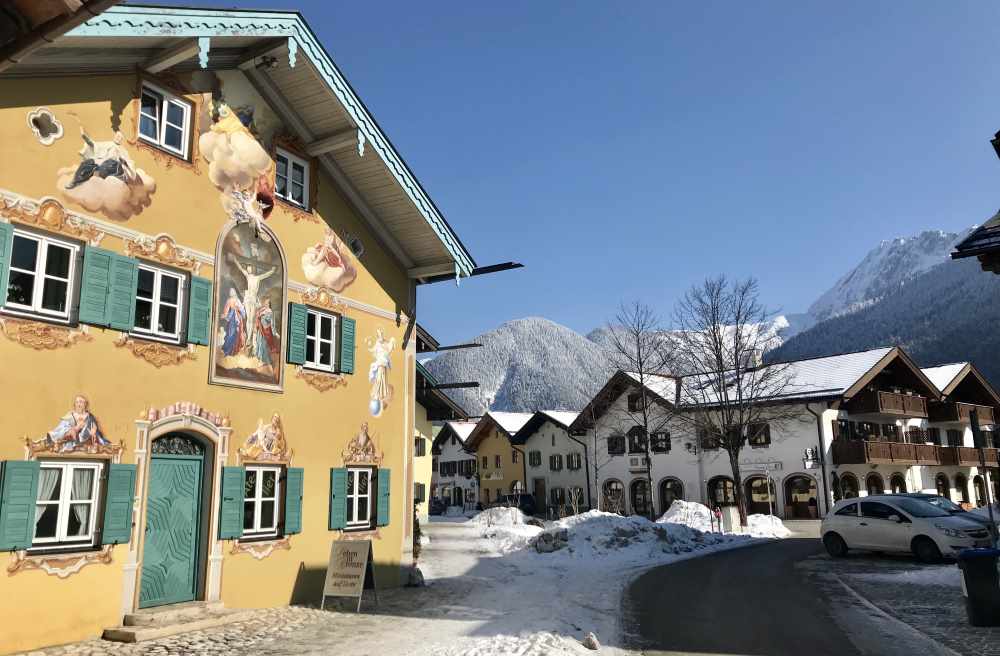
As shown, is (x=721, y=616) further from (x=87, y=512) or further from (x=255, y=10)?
(x=255, y=10)

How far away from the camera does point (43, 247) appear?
35.3 ft

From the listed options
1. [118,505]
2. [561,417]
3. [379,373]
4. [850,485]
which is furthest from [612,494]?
[118,505]

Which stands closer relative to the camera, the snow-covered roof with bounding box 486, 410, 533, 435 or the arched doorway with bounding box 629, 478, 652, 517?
the arched doorway with bounding box 629, 478, 652, 517

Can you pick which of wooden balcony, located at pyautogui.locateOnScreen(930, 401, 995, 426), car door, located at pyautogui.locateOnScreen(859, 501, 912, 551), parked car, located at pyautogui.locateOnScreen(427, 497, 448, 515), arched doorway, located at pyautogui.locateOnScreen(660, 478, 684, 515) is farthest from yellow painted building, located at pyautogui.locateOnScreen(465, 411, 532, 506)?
car door, located at pyautogui.locateOnScreen(859, 501, 912, 551)

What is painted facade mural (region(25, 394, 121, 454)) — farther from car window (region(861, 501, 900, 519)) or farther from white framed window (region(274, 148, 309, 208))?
car window (region(861, 501, 900, 519))

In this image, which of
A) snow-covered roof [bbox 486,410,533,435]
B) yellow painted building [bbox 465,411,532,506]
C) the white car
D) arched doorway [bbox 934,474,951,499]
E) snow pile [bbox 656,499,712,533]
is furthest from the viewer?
snow-covered roof [bbox 486,410,533,435]

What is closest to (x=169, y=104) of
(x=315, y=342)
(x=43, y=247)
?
(x=43, y=247)

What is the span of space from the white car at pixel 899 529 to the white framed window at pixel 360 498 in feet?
47.2

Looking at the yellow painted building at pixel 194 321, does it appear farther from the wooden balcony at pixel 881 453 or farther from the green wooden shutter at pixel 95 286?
the wooden balcony at pixel 881 453

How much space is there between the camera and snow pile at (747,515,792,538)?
32.8 meters

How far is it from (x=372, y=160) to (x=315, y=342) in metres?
4.09

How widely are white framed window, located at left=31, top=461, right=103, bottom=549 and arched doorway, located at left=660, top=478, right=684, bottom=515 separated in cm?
4028

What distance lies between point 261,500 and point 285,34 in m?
8.46

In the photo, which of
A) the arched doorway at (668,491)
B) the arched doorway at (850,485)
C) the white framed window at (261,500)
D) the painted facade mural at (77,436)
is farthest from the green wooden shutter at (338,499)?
the arched doorway at (850,485)
